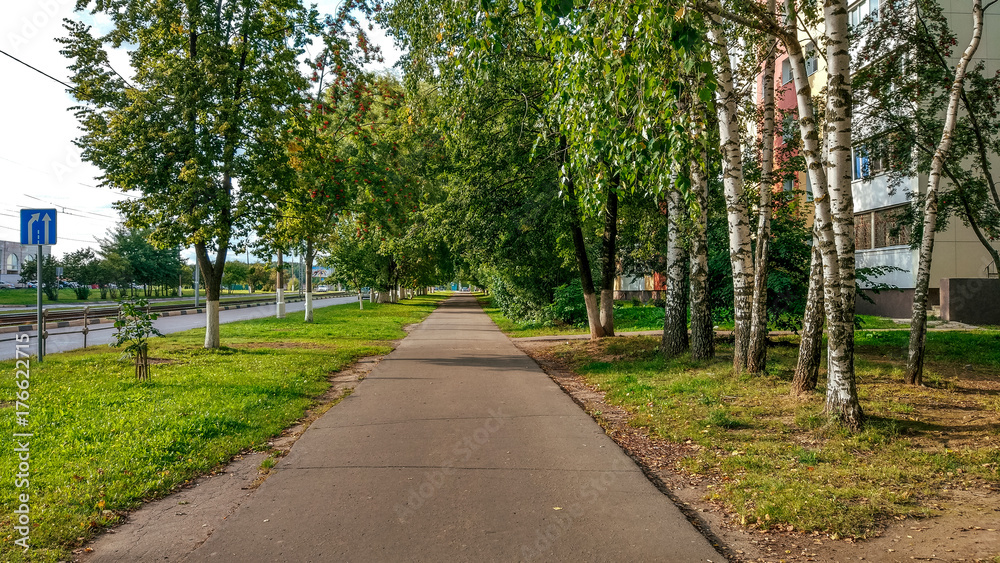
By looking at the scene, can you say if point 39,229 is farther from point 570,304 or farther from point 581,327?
point 581,327

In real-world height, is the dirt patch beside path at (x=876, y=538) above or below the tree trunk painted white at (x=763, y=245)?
below

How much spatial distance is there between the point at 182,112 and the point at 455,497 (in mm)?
11961

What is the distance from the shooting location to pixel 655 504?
4816 mm

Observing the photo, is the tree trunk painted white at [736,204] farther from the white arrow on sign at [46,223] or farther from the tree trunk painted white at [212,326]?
the white arrow on sign at [46,223]

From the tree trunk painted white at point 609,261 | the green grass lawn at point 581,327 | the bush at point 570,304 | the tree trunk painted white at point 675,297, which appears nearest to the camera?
the tree trunk painted white at point 675,297

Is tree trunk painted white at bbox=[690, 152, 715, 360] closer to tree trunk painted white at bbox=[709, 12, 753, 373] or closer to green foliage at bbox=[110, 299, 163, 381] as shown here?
tree trunk painted white at bbox=[709, 12, 753, 373]

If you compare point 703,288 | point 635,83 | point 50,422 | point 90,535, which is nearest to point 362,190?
point 703,288

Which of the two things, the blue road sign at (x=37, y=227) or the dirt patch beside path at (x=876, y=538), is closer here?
the dirt patch beside path at (x=876, y=538)

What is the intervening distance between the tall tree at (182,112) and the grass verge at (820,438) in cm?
916

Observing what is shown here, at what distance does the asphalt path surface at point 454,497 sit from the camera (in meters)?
3.96

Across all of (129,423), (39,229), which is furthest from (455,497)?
(39,229)

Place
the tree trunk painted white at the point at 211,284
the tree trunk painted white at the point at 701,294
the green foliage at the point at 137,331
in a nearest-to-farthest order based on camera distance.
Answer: the green foliage at the point at 137,331 → the tree trunk painted white at the point at 701,294 → the tree trunk painted white at the point at 211,284

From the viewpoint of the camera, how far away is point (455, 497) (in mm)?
4906

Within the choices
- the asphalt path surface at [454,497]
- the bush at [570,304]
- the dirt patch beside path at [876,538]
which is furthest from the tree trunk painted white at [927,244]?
the bush at [570,304]
